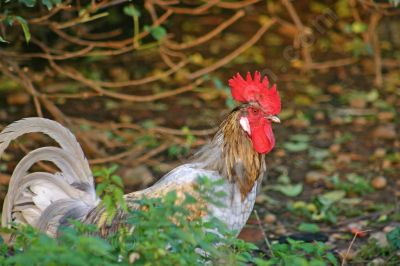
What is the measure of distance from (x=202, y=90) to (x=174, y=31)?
4.46 ft

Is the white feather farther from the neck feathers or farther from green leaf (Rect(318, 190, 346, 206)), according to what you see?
green leaf (Rect(318, 190, 346, 206))

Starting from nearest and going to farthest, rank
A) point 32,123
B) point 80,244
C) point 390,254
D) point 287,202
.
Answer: point 80,244
point 32,123
point 390,254
point 287,202

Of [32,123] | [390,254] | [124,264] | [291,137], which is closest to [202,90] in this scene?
[291,137]

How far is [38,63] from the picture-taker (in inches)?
352

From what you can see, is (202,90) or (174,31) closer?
(202,90)

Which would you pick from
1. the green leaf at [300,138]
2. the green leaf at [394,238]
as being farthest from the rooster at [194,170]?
the green leaf at [300,138]

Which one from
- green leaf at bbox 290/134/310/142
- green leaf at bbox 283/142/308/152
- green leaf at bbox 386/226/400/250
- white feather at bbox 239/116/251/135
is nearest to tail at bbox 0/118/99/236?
white feather at bbox 239/116/251/135

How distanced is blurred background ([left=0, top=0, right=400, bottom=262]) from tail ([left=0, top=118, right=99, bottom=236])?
0.71 metres

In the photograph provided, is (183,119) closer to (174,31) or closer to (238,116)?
(174,31)

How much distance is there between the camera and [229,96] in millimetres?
6414

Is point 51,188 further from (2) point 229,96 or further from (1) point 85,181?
(2) point 229,96

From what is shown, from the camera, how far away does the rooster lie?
473cm

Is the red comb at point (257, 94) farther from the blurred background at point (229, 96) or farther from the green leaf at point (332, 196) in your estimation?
the green leaf at point (332, 196)

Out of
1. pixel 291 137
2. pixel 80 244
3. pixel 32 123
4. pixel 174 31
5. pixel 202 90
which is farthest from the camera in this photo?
pixel 174 31
